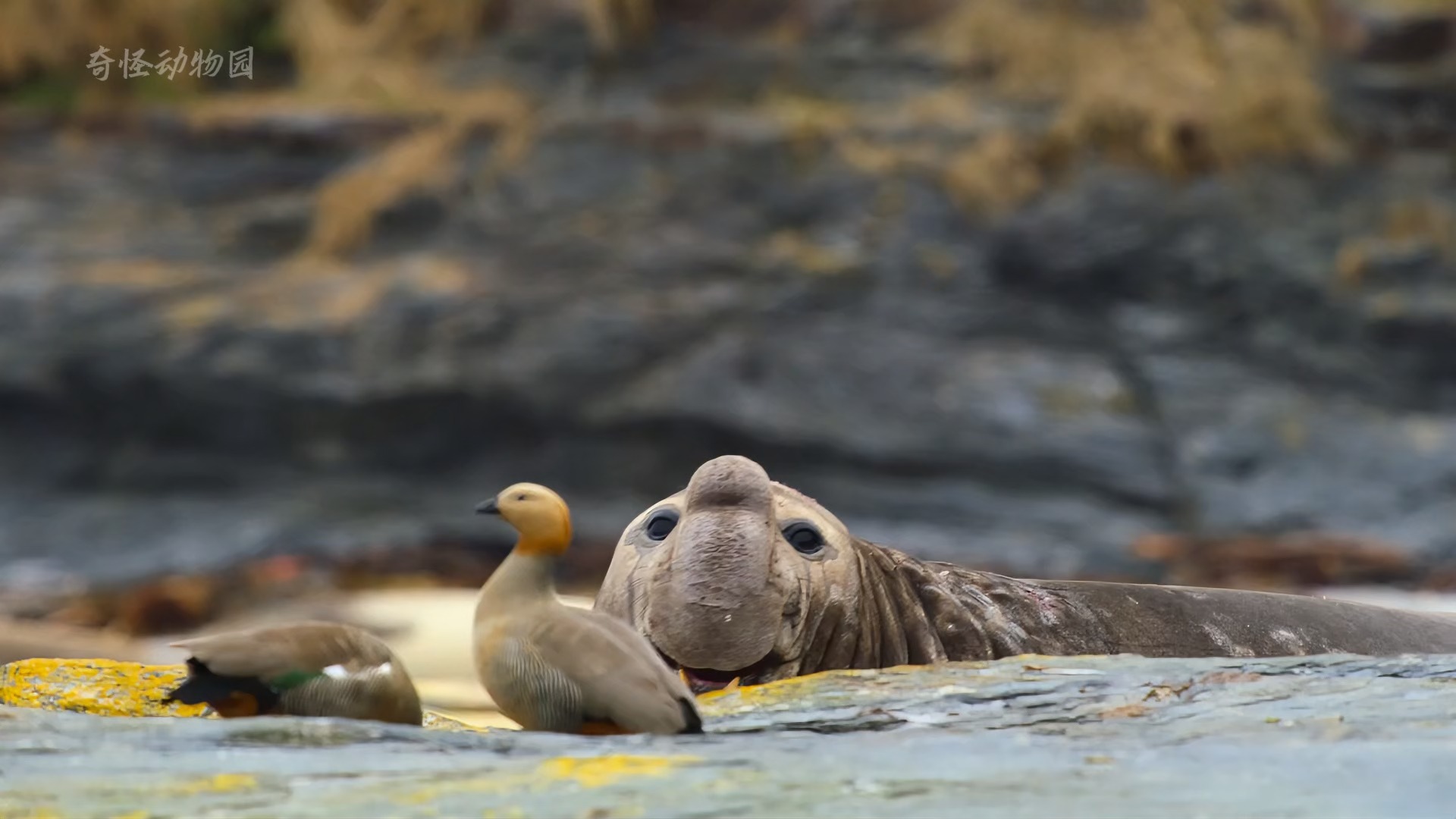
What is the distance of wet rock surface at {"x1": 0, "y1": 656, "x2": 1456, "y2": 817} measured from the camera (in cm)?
223

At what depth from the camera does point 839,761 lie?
8.52 ft

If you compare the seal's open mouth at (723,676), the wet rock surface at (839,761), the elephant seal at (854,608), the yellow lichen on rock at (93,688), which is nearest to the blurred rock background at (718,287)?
the elephant seal at (854,608)

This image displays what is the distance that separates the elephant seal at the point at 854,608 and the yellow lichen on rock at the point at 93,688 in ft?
4.03

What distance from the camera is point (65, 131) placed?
14.5m

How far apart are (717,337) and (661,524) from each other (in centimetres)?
827

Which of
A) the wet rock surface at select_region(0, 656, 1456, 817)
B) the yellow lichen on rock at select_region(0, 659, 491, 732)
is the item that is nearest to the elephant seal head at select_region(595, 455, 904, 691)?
the yellow lichen on rock at select_region(0, 659, 491, 732)

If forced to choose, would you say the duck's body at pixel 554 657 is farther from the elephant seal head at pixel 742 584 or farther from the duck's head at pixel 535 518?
the elephant seal head at pixel 742 584

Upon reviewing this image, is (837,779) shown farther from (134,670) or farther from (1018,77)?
(1018,77)

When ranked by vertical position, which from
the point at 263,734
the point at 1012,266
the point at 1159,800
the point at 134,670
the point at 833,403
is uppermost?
the point at 1012,266

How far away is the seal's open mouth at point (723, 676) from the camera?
14.9 feet

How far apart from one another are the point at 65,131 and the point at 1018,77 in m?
7.76

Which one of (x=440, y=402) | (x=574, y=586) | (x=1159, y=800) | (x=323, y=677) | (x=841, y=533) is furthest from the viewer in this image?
(x=440, y=402)

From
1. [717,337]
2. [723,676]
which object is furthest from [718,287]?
[723,676]

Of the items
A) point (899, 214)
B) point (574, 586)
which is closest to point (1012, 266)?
point (899, 214)
